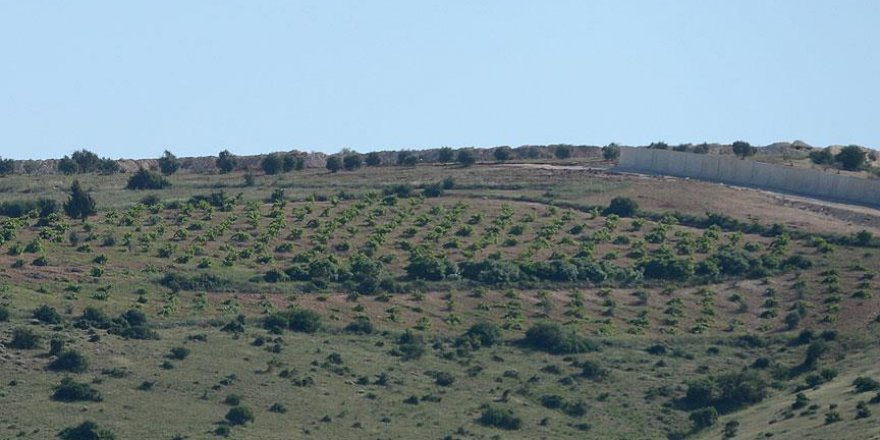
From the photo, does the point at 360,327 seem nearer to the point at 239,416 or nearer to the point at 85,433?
the point at 239,416

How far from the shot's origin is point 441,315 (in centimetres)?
10138

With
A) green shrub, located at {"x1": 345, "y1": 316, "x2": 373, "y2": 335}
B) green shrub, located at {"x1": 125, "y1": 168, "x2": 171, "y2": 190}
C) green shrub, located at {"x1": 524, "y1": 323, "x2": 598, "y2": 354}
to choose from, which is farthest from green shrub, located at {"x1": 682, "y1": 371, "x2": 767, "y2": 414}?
green shrub, located at {"x1": 125, "y1": 168, "x2": 171, "y2": 190}

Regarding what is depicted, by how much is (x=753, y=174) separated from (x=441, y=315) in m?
51.0

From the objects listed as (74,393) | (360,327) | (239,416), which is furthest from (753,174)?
(74,393)

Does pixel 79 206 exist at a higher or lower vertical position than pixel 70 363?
higher

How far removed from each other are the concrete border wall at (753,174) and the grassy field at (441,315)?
6180mm

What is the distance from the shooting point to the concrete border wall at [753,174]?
5384 inches

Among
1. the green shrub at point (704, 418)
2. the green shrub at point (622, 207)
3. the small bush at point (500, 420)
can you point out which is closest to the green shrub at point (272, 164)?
the green shrub at point (622, 207)

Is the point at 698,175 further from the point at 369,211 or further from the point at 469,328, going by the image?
the point at 469,328

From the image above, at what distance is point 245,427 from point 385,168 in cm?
8320

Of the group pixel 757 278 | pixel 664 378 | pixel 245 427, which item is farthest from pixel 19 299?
pixel 757 278

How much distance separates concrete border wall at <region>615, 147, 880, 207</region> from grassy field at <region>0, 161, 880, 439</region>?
6180 mm

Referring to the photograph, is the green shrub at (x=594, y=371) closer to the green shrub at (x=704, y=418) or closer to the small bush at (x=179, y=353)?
the green shrub at (x=704, y=418)

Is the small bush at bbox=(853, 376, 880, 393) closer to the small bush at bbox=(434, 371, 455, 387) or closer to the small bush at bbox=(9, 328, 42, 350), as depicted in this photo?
the small bush at bbox=(434, 371, 455, 387)
